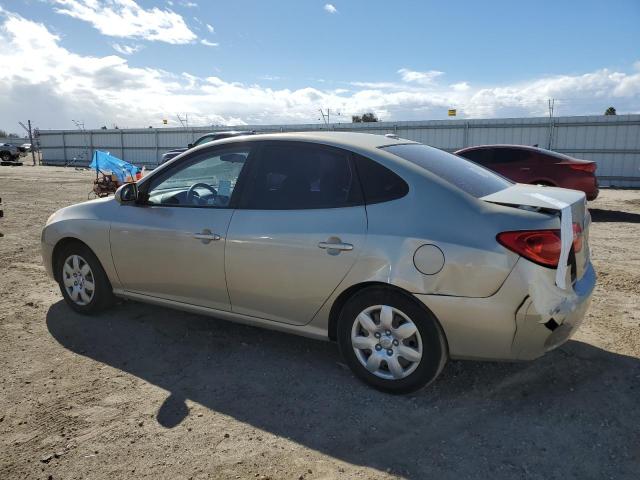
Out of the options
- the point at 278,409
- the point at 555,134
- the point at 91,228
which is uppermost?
the point at 555,134

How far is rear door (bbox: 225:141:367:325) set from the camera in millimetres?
3215

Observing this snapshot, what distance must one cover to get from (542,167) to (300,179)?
8.49 meters

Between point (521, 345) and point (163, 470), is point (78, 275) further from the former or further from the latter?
point (521, 345)

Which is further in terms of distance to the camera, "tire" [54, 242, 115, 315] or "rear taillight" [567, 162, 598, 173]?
"rear taillight" [567, 162, 598, 173]

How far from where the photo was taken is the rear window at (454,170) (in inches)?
125

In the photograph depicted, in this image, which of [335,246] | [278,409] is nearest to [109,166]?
[335,246]

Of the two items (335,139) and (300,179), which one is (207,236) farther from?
(335,139)

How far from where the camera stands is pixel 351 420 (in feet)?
9.75

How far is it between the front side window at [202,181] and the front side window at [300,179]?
189 mm

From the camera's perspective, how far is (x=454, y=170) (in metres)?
3.38

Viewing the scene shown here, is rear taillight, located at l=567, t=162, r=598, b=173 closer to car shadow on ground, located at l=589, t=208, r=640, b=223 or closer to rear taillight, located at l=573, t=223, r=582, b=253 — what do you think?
car shadow on ground, located at l=589, t=208, r=640, b=223

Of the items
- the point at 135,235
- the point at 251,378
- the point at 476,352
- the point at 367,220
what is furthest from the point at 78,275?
the point at 476,352

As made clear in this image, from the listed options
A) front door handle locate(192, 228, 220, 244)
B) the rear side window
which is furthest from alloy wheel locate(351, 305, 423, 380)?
front door handle locate(192, 228, 220, 244)

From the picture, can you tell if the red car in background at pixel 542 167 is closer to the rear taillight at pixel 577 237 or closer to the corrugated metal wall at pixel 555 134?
the rear taillight at pixel 577 237
